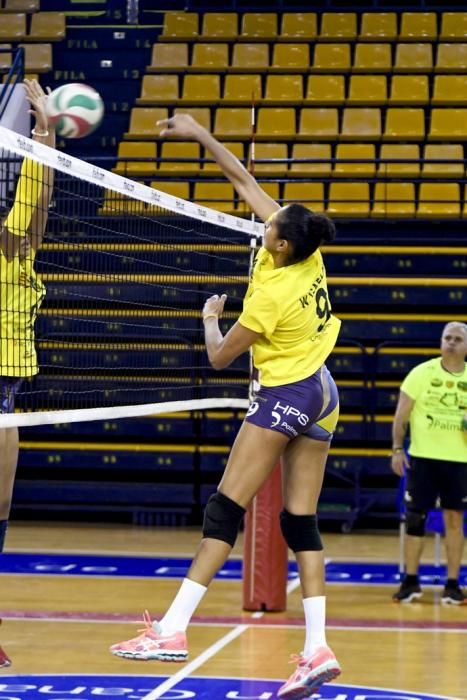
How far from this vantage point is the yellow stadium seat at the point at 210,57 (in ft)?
51.6

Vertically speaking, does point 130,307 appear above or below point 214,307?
above

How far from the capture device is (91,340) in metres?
11.8

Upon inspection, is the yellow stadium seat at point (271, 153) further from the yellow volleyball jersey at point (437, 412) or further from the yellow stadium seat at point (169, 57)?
the yellow volleyball jersey at point (437, 412)

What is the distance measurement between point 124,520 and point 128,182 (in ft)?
23.8

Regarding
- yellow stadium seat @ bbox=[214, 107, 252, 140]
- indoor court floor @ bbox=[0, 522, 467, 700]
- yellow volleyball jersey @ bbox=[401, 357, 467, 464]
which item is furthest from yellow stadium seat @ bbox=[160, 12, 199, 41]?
yellow volleyball jersey @ bbox=[401, 357, 467, 464]

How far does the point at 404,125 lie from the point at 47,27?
4759 mm

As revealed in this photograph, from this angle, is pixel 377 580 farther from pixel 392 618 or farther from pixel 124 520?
pixel 124 520

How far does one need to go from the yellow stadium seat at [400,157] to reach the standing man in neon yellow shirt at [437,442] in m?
4.97

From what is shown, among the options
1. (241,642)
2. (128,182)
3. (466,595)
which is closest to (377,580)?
(466,595)

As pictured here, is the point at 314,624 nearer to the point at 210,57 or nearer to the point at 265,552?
the point at 265,552

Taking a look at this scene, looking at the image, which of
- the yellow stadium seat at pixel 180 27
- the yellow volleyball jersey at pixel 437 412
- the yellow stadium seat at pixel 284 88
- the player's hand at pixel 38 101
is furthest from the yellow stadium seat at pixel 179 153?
the player's hand at pixel 38 101

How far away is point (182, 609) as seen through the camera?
507 centimetres

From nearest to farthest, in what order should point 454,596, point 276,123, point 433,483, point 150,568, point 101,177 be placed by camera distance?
point 101,177, point 454,596, point 433,483, point 150,568, point 276,123

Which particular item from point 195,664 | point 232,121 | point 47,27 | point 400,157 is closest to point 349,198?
point 400,157
